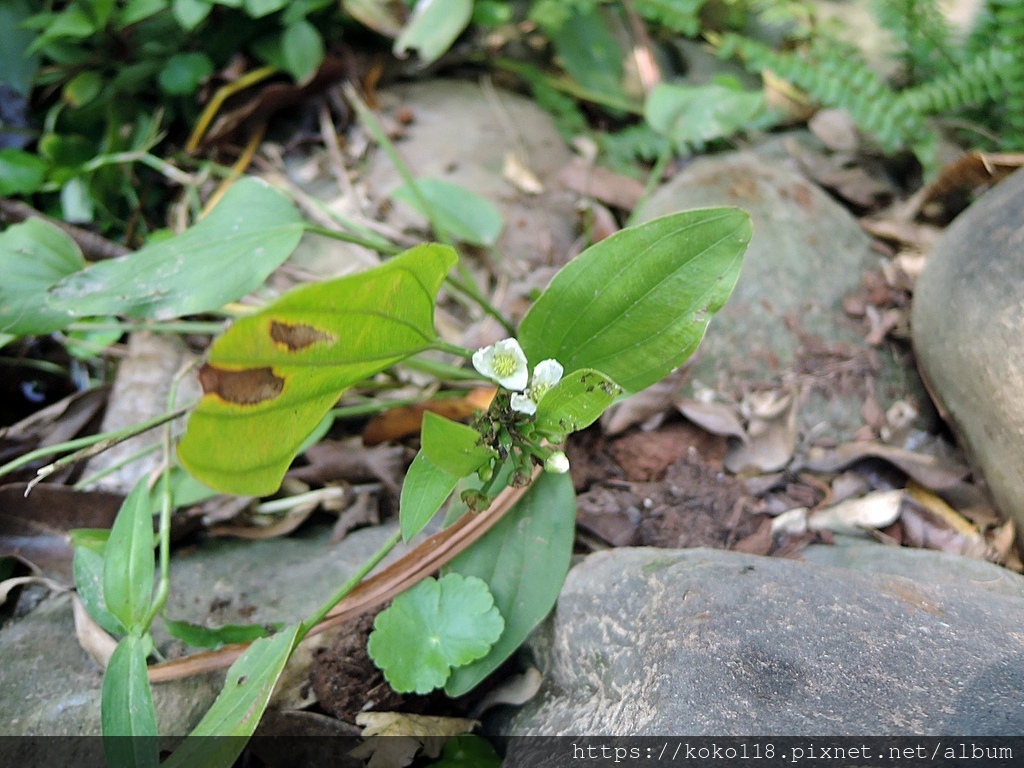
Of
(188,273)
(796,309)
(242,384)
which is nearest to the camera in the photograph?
(242,384)

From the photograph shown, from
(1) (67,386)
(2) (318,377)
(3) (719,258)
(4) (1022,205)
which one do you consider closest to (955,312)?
(4) (1022,205)

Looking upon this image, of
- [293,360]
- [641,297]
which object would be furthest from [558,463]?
[293,360]

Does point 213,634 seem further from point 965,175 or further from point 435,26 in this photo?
point 965,175

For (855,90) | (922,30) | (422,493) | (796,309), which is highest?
(922,30)

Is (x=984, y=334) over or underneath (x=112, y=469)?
over

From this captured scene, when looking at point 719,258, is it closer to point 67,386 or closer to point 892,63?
point 67,386

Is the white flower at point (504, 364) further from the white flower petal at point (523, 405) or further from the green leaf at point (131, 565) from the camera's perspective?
the green leaf at point (131, 565)

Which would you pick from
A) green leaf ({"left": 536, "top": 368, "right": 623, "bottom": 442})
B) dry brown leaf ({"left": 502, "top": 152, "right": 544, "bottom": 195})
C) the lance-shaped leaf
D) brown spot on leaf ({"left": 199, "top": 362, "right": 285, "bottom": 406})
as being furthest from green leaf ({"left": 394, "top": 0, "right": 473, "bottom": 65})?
brown spot on leaf ({"left": 199, "top": 362, "right": 285, "bottom": 406})
